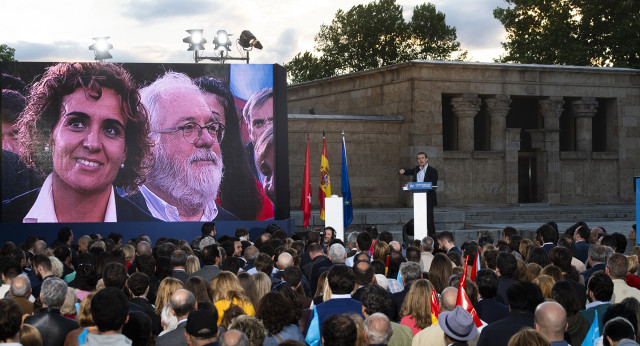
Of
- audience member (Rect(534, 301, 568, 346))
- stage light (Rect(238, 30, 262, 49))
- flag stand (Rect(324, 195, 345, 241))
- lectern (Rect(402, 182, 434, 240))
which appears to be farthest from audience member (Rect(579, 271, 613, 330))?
stage light (Rect(238, 30, 262, 49))

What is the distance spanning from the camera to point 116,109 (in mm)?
17859

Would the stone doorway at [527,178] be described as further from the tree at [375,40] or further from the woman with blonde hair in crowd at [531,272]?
the tree at [375,40]

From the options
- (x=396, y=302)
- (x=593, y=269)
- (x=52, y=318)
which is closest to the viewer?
(x=52, y=318)

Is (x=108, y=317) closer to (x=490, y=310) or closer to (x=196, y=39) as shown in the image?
(x=490, y=310)

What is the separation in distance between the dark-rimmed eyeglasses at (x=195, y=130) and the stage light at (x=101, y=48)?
9.14 ft

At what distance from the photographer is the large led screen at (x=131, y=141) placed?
58.5ft

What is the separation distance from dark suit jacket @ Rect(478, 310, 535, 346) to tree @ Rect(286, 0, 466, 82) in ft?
176

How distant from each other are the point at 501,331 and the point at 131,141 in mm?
13500

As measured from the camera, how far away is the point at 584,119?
99.1 ft

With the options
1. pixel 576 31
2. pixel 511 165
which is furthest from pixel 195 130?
pixel 576 31

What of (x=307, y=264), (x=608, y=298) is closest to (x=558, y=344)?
(x=608, y=298)

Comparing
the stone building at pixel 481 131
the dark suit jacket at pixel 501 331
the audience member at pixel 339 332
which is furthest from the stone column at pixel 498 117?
the audience member at pixel 339 332

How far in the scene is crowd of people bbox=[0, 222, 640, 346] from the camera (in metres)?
5.40

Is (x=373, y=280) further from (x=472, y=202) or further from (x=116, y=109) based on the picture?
(x=472, y=202)
